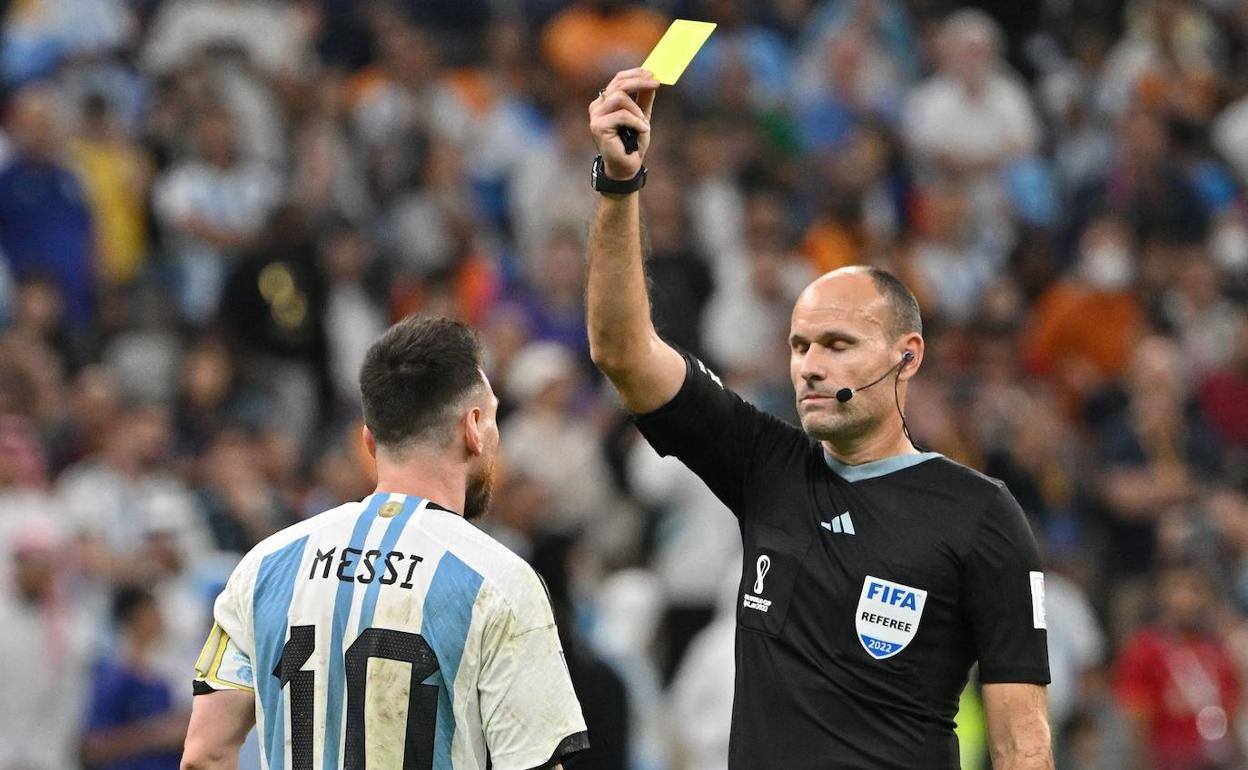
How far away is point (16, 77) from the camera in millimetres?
13570

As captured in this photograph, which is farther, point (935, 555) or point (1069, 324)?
point (1069, 324)

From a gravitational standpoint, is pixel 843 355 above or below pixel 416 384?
above

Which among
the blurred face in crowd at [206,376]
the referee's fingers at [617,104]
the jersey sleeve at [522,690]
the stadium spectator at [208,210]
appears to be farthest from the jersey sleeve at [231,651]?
the stadium spectator at [208,210]

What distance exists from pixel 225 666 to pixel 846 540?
1484mm

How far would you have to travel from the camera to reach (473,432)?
4367 millimetres

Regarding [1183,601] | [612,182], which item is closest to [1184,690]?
[1183,601]

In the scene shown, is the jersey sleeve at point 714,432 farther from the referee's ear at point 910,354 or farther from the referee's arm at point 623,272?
the referee's ear at point 910,354

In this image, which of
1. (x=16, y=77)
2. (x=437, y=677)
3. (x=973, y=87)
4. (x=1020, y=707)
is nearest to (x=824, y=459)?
(x=1020, y=707)

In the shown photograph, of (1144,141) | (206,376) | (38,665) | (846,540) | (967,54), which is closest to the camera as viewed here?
(846,540)

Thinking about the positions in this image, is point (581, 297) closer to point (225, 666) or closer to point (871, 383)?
point (871, 383)

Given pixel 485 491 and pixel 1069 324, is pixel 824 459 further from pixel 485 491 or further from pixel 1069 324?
pixel 1069 324

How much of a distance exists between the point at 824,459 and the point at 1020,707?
0.79 meters

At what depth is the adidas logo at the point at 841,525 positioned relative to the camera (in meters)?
4.95

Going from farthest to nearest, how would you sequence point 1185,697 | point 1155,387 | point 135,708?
1. point 1155,387
2. point 1185,697
3. point 135,708
